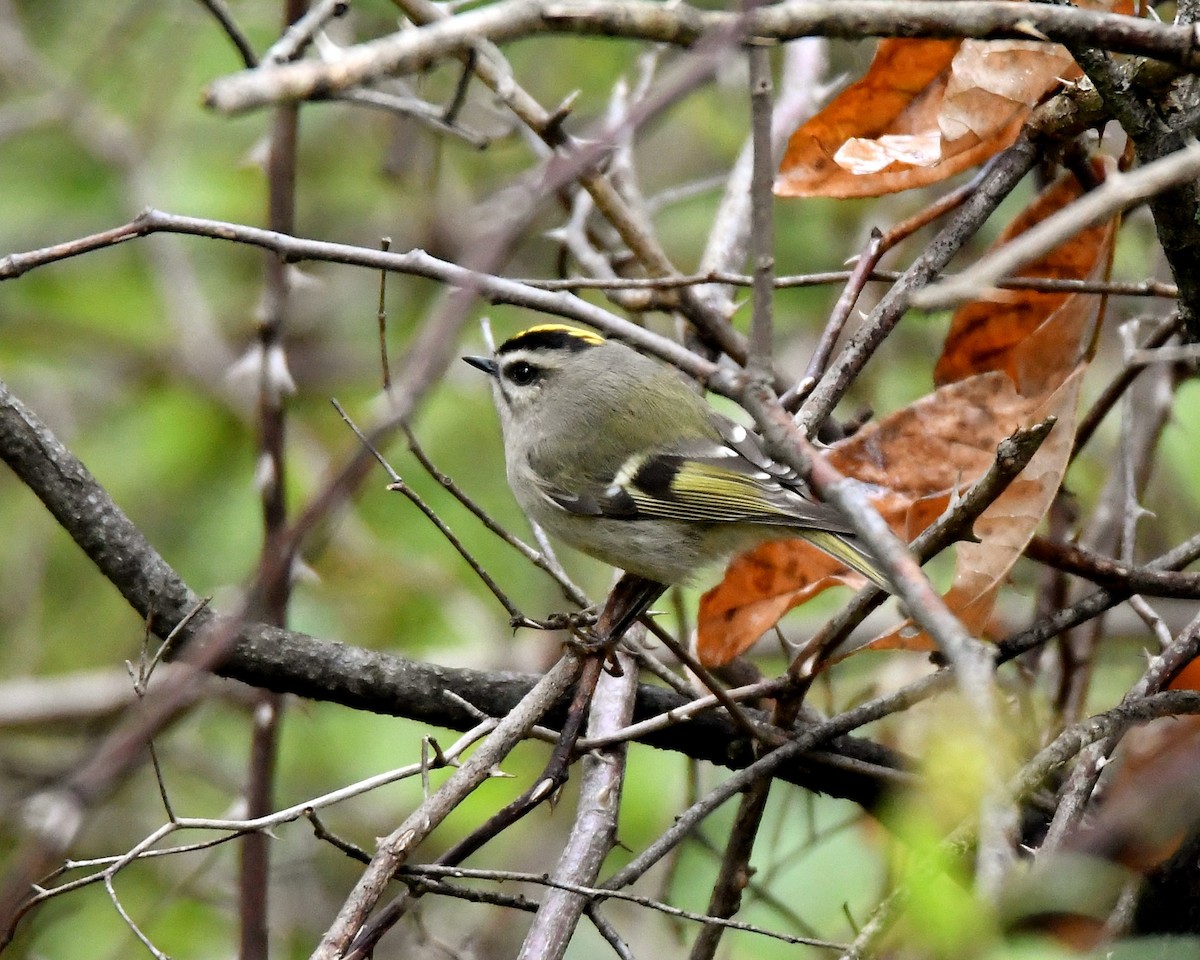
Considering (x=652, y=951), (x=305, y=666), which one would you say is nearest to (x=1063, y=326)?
(x=305, y=666)

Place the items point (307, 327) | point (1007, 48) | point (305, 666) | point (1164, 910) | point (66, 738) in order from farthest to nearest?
point (307, 327), point (66, 738), point (1007, 48), point (305, 666), point (1164, 910)

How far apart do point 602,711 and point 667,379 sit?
4.23 ft

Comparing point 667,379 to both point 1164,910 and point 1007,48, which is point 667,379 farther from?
point 1164,910

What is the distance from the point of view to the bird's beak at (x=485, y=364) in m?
3.52

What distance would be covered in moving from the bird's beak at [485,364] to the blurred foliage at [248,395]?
0.58 meters

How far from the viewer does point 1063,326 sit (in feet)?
8.47

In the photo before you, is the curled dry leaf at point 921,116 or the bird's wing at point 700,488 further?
the bird's wing at point 700,488

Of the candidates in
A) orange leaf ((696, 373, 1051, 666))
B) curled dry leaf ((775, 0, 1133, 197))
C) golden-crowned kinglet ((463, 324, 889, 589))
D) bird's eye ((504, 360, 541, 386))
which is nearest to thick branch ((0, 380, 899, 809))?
orange leaf ((696, 373, 1051, 666))

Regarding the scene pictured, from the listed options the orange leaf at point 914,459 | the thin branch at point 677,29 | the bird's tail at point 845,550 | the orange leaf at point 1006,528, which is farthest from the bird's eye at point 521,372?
the thin branch at point 677,29

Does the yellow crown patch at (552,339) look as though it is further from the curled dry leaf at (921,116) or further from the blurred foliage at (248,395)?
the curled dry leaf at (921,116)

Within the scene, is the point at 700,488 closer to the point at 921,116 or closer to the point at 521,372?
the point at 521,372

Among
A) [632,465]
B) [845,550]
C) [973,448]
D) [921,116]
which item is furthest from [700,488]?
[921,116]

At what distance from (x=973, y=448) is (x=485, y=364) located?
1535mm

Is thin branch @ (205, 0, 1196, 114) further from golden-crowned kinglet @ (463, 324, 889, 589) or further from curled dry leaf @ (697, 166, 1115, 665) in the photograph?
golden-crowned kinglet @ (463, 324, 889, 589)
